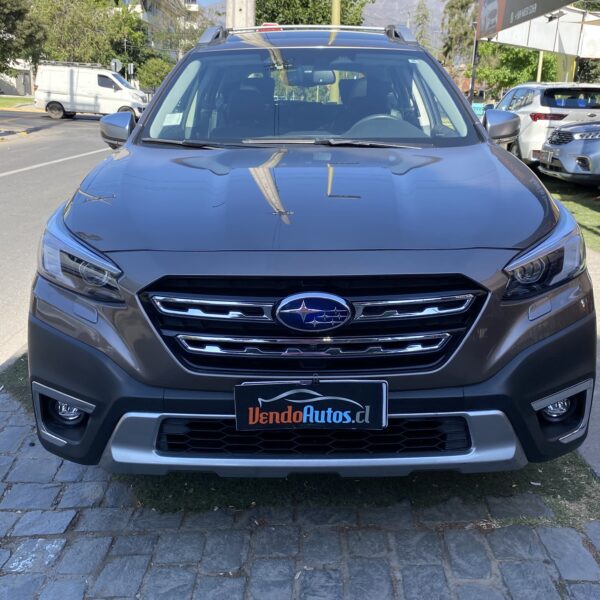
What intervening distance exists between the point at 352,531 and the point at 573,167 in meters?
7.68

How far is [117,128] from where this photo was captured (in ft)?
12.0

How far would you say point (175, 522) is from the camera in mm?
2623

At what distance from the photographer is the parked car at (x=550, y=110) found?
1110 centimetres

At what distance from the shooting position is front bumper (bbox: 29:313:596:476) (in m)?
2.11

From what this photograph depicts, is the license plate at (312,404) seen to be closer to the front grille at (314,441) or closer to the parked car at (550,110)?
the front grille at (314,441)

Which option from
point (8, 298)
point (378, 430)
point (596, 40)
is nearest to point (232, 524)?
point (378, 430)

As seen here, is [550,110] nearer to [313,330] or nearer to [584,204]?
[584,204]

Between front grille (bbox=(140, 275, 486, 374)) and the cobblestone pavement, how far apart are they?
756mm

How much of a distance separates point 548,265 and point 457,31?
3068 inches

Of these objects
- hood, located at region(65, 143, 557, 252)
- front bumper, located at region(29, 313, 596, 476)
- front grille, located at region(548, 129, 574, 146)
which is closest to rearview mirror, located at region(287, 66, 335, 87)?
hood, located at region(65, 143, 557, 252)

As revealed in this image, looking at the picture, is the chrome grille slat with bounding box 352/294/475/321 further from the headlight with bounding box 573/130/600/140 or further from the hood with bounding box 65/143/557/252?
the headlight with bounding box 573/130/600/140

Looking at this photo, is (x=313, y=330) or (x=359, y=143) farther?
(x=359, y=143)

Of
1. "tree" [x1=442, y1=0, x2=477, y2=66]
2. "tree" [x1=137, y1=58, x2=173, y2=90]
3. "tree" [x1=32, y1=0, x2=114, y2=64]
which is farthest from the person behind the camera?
"tree" [x1=442, y1=0, x2=477, y2=66]

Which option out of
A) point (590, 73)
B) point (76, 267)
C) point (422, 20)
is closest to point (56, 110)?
point (590, 73)
